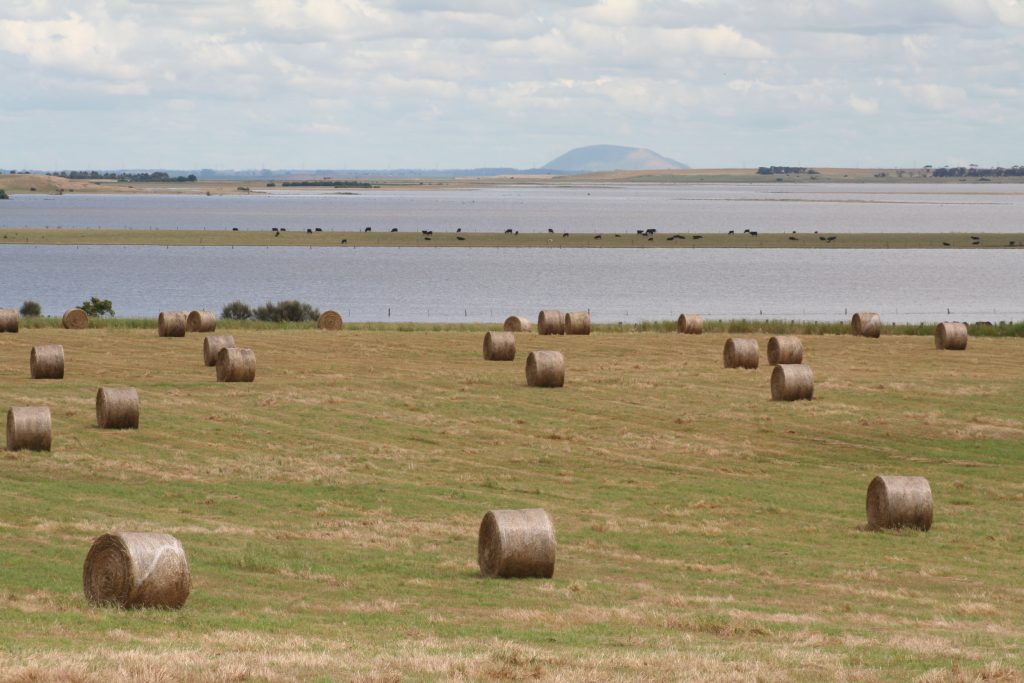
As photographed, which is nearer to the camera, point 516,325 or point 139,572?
point 139,572

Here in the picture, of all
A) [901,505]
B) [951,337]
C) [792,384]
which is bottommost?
[901,505]

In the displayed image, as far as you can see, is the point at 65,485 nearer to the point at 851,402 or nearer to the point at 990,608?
the point at 990,608

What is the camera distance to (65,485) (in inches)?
1174

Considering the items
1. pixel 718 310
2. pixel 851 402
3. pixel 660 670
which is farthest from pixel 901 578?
pixel 718 310

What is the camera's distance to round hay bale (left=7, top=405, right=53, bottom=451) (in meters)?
32.8

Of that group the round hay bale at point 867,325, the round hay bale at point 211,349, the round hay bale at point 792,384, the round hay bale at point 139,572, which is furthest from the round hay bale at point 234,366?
the round hay bale at point 867,325

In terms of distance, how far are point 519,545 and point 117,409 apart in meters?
17.5

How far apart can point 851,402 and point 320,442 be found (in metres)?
17.1

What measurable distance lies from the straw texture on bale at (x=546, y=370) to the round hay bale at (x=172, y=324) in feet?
73.1

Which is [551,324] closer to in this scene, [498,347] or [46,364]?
[498,347]

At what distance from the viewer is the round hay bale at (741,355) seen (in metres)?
53.0

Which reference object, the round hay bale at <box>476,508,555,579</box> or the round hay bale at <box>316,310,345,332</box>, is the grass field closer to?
the round hay bale at <box>476,508,555,579</box>

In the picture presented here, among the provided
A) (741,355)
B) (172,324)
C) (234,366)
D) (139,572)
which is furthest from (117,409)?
(172,324)

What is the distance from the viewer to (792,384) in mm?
44844
